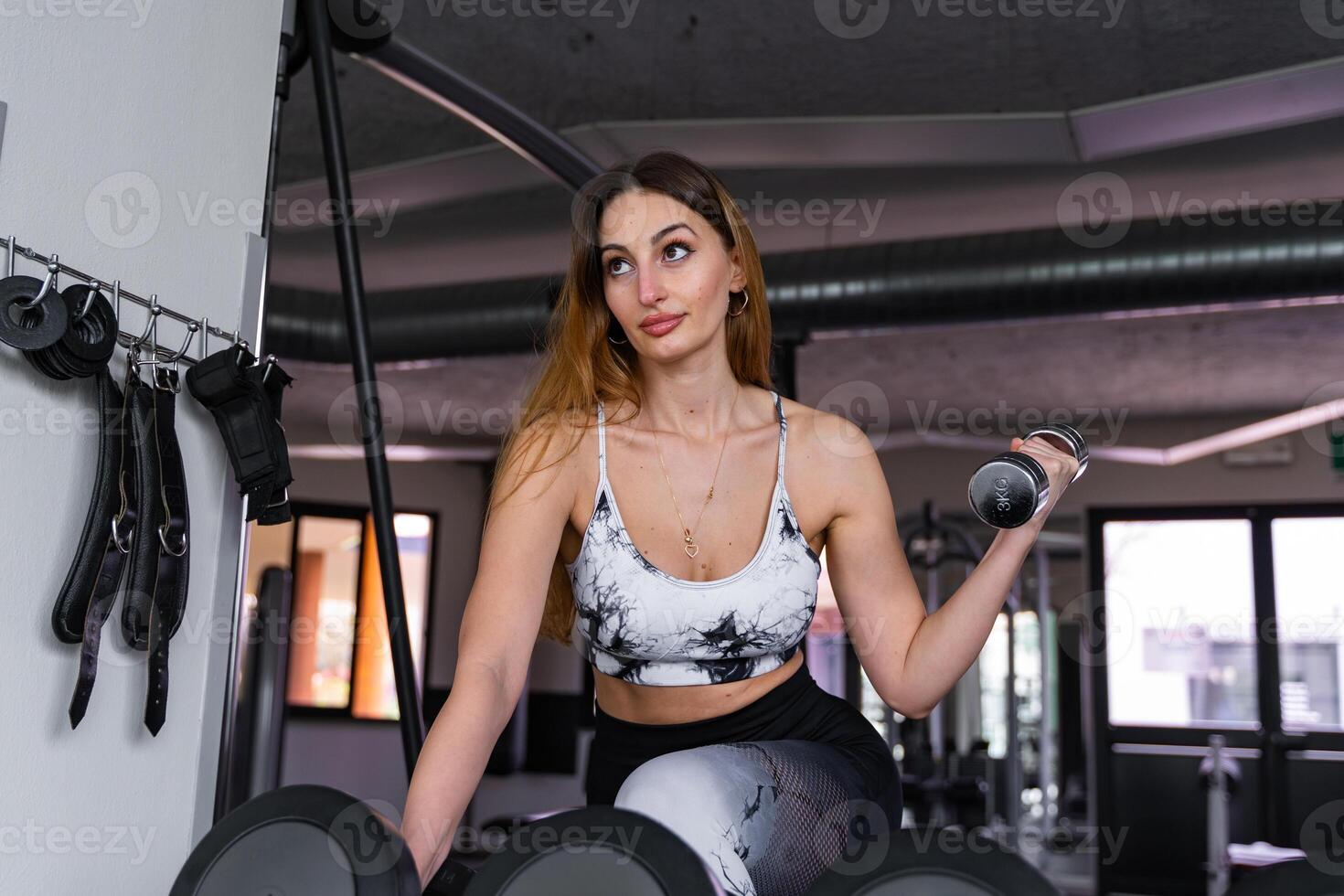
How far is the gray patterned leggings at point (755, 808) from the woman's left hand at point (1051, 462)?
34cm

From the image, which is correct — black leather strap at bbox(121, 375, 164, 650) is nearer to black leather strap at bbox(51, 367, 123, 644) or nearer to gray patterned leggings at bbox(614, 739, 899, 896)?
black leather strap at bbox(51, 367, 123, 644)

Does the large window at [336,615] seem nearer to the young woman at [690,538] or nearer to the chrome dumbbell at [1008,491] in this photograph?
the young woman at [690,538]

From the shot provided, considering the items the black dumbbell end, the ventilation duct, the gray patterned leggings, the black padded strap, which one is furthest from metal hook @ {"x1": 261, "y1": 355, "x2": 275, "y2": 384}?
the ventilation duct

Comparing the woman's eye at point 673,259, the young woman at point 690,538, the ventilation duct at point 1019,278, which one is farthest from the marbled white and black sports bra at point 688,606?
the ventilation duct at point 1019,278

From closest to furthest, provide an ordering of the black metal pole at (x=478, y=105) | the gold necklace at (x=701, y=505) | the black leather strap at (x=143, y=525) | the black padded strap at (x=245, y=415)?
1. the black leather strap at (x=143, y=525)
2. the black padded strap at (x=245, y=415)
3. the gold necklace at (x=701, y=505)
4. the black metal pole at (x=478, y=105)

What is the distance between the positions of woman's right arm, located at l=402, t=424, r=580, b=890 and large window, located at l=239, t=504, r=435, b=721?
282 inches

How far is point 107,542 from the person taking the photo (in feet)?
3.53

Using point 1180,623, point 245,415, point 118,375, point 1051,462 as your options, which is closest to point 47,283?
point 118,375

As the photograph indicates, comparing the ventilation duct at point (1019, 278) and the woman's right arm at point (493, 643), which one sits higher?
the ventilation duct at point (1019, 278)

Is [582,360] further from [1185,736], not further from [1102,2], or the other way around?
[1185,736]

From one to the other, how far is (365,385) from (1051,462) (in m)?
0.90

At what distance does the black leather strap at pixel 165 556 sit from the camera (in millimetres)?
1136

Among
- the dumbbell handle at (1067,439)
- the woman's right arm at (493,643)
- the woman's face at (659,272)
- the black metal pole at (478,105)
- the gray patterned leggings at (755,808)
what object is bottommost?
the gray patterned leggings at (755,808)

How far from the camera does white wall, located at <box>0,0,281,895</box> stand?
3.36ft
